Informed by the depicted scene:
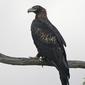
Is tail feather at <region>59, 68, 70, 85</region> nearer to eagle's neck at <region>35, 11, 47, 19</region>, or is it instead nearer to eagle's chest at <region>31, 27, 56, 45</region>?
eagle's chest at <region>31, 27, 56, 45</region>

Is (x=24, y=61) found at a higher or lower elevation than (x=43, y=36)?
lower

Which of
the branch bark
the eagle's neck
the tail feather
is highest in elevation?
the eagle's neck

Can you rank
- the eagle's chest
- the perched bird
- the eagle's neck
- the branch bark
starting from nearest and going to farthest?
the branch bark → the perched bird → the eagle's chest → the eagle's neck

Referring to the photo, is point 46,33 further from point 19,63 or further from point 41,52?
point 19,63

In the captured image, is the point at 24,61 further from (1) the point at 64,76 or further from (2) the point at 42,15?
(2) the point at 42,15

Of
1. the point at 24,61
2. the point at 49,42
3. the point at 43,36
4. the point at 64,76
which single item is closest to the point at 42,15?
the point at 43,36

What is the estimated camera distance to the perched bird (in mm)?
11250

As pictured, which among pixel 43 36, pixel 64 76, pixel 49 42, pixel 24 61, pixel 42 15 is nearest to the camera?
pixel 24 61

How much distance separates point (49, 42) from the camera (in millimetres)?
12367

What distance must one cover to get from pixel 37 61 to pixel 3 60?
969 mm

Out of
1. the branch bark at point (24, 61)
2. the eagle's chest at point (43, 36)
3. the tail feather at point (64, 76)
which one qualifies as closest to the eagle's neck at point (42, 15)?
the eagle's chest at point (43, 36)

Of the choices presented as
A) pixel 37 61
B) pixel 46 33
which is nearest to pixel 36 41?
pixel 46 33

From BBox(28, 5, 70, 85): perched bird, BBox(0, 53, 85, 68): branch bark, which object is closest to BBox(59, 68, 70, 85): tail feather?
BBox(28, 5, 70, 85): perched bird

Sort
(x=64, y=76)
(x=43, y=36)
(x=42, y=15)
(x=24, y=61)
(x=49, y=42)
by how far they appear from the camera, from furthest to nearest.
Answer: (x=42, y=15) → (x=43, y=36) → (x=49, y=42) → (x=64, y=76) → (x=24, y=61)
